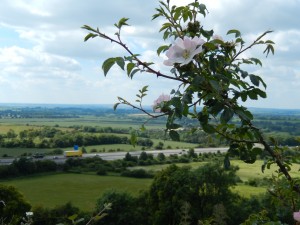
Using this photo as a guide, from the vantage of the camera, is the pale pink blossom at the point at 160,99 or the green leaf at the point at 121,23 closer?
the green leaf at the point at 121,23

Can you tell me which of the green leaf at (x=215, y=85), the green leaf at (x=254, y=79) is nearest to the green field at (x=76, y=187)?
the green leaf at (x=254, y=79)

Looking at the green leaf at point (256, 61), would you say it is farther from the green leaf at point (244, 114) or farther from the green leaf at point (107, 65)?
the green leaf at point (107, 65)

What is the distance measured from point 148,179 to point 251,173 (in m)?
14.2

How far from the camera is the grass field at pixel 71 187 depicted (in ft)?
116

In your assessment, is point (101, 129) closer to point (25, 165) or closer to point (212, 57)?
point (25, 165)

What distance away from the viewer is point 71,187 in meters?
40.1

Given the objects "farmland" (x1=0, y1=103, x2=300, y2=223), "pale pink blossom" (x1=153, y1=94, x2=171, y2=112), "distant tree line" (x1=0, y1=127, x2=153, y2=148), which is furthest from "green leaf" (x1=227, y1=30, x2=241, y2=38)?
"distant tree line" (x1=0, y1=127, x2=153, y2=148)

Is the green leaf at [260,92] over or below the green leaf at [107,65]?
below

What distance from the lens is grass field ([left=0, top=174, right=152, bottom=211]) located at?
35.4 metres

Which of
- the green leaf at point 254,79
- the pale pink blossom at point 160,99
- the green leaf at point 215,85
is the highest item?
the green leaf at point 254,79

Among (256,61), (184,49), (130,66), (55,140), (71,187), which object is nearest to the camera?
(184,49)

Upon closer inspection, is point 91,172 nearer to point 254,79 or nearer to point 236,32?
point 236,32

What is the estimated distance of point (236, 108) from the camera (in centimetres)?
169

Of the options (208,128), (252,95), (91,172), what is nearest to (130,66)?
(208,128)
